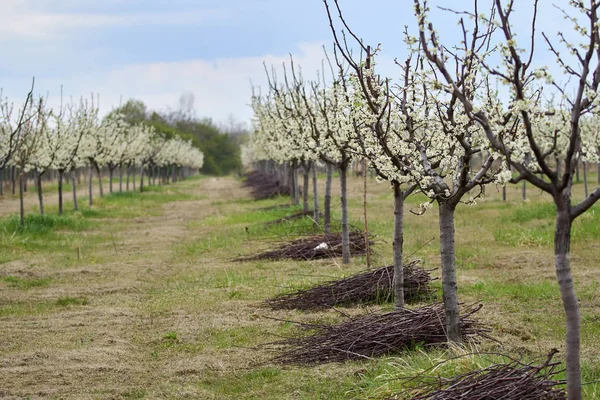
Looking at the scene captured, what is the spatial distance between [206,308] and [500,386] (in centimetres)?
592

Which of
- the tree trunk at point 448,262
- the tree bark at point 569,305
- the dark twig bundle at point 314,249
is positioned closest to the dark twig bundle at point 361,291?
the tree trunk at point 448,262

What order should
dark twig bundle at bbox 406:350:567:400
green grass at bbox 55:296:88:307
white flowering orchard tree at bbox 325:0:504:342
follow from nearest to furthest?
1. dark twig bundle at bbox 406:350:567:400
2. white flowering orchard tree at bbox 325:0:504:342
3. green grass at bbox 55:296:88:307

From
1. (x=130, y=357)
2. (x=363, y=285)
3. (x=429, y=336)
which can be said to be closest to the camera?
(x=429, y=336)

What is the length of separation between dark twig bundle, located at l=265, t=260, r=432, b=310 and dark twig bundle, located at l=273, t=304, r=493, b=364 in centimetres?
205

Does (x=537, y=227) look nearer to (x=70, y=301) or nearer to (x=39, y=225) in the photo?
(x=70, y=301)

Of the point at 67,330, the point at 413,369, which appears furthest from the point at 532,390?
the point at 67,330

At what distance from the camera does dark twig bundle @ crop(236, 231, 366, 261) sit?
14422 millimetres

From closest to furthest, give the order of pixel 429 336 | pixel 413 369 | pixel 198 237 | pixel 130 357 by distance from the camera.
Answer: pixel 413 369 < pixel 429 336 < pixel 130 357 < pixel 198 237

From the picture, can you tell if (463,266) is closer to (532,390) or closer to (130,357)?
(130,357)

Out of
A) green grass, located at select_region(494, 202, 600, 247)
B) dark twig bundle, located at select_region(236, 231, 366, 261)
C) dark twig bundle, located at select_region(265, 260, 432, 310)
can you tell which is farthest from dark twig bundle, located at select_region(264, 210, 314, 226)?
dark twig bundle, located at select_region(265, 260, 432, 310)

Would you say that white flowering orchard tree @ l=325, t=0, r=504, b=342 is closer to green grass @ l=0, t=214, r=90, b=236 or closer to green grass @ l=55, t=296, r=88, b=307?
green grass @ l=55, t=296, r=88, b=307

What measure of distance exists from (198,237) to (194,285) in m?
7.65

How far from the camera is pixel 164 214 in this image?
2948 cm

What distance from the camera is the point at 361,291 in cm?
986
